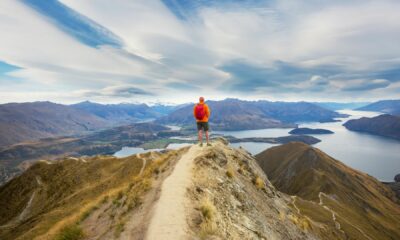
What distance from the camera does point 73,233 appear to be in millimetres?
16938

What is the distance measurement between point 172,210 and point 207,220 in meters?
2.31

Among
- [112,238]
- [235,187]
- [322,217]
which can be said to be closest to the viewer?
[112,238]

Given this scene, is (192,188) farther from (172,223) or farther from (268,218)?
(268,218)

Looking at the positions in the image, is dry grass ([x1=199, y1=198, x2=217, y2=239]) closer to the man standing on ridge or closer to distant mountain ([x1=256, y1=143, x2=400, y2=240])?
the man standing on ridge

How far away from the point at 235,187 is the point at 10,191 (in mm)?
96985

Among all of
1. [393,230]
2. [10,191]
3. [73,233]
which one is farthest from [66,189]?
[393,230]

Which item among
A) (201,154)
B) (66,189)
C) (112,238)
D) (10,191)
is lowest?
(10,191)

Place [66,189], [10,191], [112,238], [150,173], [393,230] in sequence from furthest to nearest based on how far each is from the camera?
[393,230]
[10,191]
[66,189]
[150,173]
[112,238]

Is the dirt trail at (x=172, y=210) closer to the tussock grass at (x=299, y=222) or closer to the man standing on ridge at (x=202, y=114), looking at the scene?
the man standing on ridge at (x=202, y=114)

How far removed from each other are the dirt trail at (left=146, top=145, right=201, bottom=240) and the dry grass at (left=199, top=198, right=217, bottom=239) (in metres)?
0.92

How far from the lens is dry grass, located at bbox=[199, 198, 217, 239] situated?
12.6 metres

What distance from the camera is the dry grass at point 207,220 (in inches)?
498

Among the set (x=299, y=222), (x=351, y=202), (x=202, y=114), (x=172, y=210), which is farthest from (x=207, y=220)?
(x=351, y=202)

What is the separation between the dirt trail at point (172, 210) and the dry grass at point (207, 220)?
92 cm
